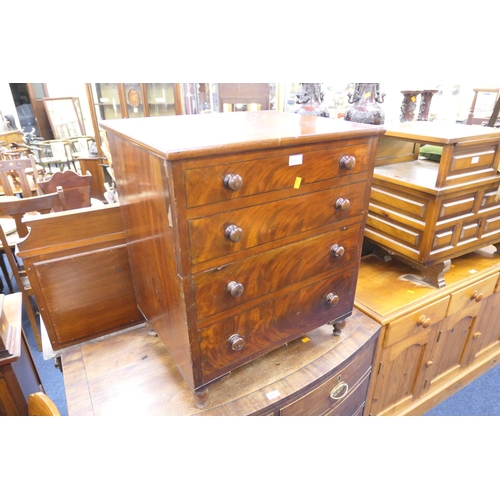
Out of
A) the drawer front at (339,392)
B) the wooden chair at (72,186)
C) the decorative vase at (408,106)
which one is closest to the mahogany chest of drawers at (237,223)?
the drawer front at (339,392)

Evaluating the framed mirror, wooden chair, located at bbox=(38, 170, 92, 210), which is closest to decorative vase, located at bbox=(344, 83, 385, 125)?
wooden chair, located at bbox=(38, 170, 92, 210)

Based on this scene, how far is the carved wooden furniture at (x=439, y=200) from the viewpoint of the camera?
4.14 feet

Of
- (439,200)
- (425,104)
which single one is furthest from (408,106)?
(439,200)

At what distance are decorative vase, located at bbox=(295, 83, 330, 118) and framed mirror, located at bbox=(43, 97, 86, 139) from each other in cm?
543

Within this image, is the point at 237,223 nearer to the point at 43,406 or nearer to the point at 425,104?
the point at 43,406

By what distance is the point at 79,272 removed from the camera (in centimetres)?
111

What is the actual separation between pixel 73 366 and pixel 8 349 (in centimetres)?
22

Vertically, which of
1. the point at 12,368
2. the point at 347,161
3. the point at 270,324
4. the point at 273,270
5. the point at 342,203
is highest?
the point at 347,161

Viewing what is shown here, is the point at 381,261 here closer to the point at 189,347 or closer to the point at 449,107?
the point at 189,347

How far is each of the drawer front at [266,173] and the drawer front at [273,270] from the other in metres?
0.16

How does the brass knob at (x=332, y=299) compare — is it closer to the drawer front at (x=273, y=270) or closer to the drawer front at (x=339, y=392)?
the drawer front at (x=273, y=270)

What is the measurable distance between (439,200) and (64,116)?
20.1ft

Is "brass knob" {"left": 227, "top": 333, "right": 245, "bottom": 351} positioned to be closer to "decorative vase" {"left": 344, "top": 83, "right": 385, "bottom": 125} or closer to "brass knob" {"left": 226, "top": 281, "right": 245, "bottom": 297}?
"brass knob" {"left": 226, "top": 281, "right": 245, "bottom": 297}
